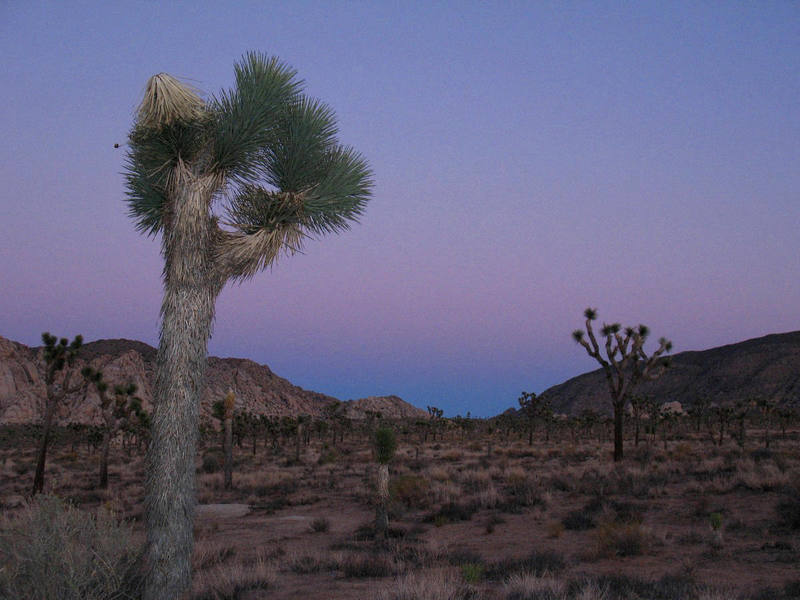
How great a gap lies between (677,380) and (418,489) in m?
117

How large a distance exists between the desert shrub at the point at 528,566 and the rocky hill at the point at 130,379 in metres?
54.3

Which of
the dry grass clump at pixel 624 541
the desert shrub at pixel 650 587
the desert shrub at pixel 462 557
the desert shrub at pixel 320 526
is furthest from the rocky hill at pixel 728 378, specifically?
the desert shrub at pixel 650 587

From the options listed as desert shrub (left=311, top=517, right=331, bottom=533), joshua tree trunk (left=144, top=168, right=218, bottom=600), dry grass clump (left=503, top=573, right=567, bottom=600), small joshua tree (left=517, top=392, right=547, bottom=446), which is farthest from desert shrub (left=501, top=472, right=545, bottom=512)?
small joshua tree (left=517, top=392, right=547, bottom=446)

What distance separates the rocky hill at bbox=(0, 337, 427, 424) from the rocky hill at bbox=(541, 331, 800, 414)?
44318 mm

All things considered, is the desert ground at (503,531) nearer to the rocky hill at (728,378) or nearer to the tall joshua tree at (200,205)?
the tall joshua tree at (200,205)

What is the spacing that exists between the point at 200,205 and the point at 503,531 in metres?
9.82

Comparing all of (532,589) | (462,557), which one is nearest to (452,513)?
(462,557)

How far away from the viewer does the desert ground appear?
27.7 ft

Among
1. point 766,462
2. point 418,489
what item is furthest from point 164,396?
point 766,462

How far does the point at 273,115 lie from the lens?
8477 mm

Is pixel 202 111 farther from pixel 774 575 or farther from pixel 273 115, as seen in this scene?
pixel 774 575

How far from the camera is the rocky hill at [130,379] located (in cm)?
7644

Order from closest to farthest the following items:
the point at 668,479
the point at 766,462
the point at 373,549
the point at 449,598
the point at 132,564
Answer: the point at 449,598, the point at 132,564, the point at 373,549, the point at 668,479, the point at 766,462

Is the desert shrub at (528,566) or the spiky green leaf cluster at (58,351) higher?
the spiky green leaf cluster at (58,351)
